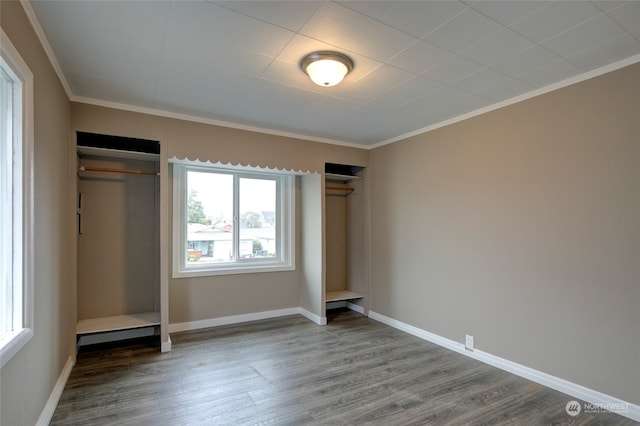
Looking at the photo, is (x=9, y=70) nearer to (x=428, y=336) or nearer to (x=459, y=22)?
(x=459, y=22)

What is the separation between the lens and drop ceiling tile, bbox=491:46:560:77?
2322 mm

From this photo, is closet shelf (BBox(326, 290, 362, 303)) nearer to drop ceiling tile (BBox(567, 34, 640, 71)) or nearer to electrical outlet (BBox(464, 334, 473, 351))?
electrical outlet (BBox(464, 334, 473, 351))

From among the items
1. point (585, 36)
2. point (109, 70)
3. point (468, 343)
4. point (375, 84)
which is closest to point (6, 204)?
point (109, 70)

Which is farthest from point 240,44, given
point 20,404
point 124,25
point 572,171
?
point 572,171

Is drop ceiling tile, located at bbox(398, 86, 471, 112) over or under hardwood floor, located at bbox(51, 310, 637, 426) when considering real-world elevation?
over

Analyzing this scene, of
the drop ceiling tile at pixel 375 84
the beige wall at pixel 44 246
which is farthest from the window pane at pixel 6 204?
the drop ceiling tile at pixel 375 84

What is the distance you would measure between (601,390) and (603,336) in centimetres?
41

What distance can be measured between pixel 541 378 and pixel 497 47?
8.96ft

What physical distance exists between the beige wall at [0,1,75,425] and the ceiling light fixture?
166cm

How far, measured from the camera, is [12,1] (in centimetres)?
167

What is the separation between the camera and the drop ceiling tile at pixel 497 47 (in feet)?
7.01

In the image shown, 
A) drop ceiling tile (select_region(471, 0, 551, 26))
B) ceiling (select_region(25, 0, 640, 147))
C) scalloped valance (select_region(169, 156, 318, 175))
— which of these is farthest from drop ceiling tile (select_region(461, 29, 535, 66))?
scalloped valance (select_region(169, 156, 318, 175))

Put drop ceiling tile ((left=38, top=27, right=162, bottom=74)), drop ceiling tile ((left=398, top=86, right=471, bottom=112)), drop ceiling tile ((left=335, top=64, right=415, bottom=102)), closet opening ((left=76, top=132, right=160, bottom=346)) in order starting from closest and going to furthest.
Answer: drop ceiling tile ((left=38, top=27, right=162, bottom=74)) → drop ceiling tile ((left=335, top=64, right=415, bottom=102)) → drop ceiling tile ((left=398, top=86, right=471, bottom=112)) → closet opening ((left=76, top=132, right=160, bottom=346))

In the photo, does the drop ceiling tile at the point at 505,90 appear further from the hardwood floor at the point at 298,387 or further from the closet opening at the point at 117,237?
the closet opening at the point at 117,237
